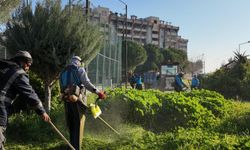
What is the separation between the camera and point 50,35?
11.5m

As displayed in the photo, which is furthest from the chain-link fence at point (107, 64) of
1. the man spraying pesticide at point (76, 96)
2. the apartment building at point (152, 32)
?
the apartment building at point (152, 32)

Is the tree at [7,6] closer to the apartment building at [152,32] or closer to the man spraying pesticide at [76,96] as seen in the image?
the man spraying pesticide at [76,96]

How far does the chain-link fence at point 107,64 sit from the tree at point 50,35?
23.6 ft

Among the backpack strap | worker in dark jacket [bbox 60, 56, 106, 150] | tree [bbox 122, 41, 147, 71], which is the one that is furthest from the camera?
tree [bbox 122, 41, 147, 71]

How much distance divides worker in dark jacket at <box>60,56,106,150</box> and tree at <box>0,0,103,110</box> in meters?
2.40

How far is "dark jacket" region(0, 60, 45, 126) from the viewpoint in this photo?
6230 mm

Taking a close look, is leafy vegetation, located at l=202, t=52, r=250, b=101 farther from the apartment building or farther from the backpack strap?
the apartment building

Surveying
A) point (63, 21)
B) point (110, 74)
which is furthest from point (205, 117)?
point (110, 74)

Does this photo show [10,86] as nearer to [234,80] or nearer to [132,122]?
[132,122]

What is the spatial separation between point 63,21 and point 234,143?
19.5 feet

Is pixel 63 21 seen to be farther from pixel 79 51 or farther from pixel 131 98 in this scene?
pixel 131 98

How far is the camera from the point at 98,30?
1238 centimetres

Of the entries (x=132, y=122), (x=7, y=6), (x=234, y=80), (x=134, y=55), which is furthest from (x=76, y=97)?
(x=134, y=55)

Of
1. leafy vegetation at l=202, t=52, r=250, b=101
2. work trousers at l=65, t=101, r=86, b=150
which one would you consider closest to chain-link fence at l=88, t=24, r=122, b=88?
leafy vegetation at l=202, t=52, r=250, b=101
